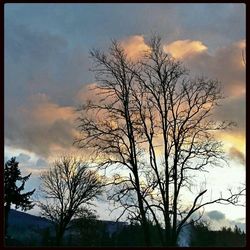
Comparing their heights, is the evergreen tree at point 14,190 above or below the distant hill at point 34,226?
above

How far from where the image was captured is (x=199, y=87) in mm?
24766

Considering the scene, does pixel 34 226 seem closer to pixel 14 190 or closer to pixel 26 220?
pixel 26 220

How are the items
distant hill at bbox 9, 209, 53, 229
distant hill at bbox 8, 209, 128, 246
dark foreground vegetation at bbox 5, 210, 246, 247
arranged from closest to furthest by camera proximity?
dark foreground vegetation at bbox 5, 210, 246, 247 → distant hill at bbox 8, 209, 128, 246 → distant hill at bbox 9, 209, 53, 229

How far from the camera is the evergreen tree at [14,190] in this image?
1481 inches

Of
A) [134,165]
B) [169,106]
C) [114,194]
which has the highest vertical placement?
[169,106]

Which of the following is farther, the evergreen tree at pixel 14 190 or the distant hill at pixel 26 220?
the distant hill at pixel 26 220

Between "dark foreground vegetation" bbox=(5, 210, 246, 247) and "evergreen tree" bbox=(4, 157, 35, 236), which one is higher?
"evergreen tree" bbox=(4, 157, 35, 236)

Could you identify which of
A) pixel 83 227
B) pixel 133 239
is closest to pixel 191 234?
pixel 133 239

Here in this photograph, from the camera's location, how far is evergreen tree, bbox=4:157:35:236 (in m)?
37.6

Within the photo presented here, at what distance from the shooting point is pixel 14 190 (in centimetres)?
4425

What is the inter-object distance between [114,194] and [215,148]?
6088 millimetres

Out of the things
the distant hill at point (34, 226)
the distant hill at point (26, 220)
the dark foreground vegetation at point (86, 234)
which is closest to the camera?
the dark foreground vegetation at point (86, 234)

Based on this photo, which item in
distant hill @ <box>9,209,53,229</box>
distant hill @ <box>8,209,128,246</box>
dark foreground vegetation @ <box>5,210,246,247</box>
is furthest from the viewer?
distant hill @ <box>9,209,53,229</box>

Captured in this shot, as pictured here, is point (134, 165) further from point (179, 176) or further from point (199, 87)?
point (199, 87)
